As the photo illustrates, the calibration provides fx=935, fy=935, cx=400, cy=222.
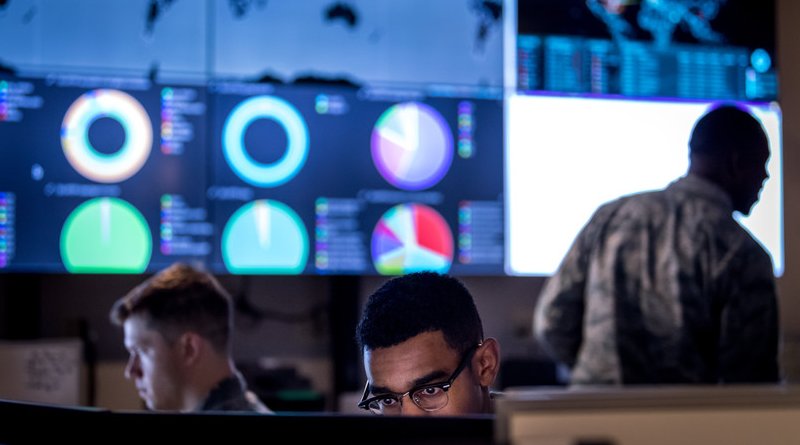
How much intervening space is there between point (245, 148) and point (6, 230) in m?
0.73

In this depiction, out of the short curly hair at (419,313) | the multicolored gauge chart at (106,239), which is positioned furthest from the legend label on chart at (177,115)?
the short curly hair at (419,313)

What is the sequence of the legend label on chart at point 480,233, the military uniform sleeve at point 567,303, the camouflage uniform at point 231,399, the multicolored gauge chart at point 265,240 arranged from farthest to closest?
1. the legend label on chart at point 480,233
2. the multicolored gauge chart at point 265,240
3. the camouflage uniform at point 231,399
4. the military uniform sleeve at point 567,303

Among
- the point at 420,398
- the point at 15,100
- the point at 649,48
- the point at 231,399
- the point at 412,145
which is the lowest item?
the point at 231,399

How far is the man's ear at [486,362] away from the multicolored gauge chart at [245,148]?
149 cm

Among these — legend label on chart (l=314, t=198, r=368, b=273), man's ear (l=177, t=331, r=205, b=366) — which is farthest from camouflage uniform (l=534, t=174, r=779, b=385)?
legend label on chart (l=314, t=198, r=368, b=273)

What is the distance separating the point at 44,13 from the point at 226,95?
0.59 metres

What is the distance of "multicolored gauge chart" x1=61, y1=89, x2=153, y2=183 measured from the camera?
2789 millimetres

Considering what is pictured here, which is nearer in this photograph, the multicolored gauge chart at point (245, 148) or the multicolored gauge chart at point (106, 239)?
the multicolored gauge chart at point (106, 239)

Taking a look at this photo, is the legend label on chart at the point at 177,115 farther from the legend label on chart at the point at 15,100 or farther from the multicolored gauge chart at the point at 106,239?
the legend label on chart at the point at 15,100

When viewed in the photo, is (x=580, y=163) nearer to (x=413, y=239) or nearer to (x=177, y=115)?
(x=413, y=239)

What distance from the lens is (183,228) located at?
9.16ft

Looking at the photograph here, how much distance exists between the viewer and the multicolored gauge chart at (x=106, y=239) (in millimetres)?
2742

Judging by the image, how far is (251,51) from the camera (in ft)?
9.48

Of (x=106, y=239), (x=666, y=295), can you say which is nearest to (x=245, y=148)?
(x=106, y=239)
